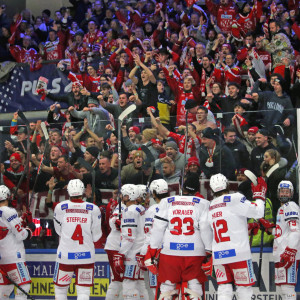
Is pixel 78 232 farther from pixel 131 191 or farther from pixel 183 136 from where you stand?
pixel 183 136

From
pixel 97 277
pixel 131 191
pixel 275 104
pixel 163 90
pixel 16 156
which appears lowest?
pixel 97 277

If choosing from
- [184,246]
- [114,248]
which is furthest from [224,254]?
[114,248]

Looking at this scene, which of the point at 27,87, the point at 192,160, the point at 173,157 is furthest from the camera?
the point at 27,87

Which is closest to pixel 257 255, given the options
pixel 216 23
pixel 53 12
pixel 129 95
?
pixel 129 95

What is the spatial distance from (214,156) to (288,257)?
155 cm

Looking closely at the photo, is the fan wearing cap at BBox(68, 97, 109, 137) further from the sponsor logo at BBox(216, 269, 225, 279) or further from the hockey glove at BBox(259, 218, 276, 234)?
the sponsor logo at BBox(216, 269, 225, 279)

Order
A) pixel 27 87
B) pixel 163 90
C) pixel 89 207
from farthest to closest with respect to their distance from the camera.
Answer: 1. pixel 27 87
2. pixel 163 90
3. pixel 89 207

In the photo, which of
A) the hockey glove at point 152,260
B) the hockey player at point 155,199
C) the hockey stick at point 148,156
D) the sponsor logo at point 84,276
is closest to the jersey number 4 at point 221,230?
the hockey glove at point 152,260

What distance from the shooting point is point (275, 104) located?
9359 mm

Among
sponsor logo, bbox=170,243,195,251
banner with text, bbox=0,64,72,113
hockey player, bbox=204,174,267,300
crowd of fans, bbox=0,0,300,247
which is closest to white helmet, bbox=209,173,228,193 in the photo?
hockey player, bbox=204,174,267,300

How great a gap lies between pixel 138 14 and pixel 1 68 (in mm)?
3138

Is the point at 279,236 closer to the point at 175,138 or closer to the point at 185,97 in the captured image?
the point at 175,138

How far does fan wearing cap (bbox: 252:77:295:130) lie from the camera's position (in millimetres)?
8367

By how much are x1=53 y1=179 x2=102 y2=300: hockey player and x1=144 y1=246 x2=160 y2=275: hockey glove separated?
91cm
